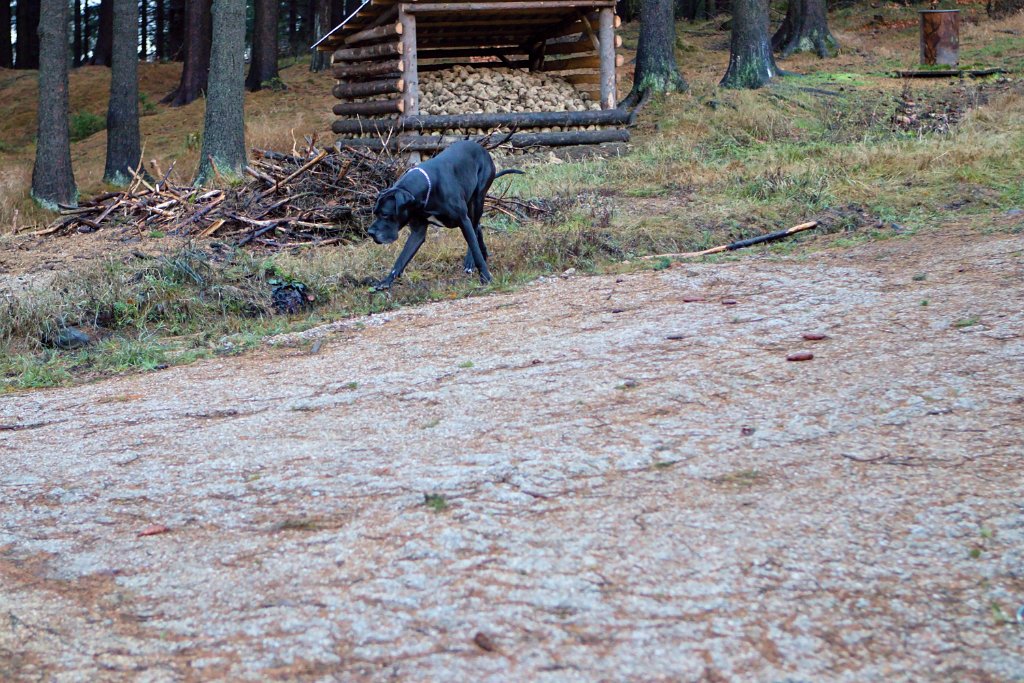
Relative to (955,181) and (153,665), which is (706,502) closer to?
(153,665)

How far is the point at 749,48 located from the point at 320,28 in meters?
16.8

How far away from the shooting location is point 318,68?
99.0ft

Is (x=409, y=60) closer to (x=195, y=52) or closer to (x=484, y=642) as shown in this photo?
(x=195, y=52)

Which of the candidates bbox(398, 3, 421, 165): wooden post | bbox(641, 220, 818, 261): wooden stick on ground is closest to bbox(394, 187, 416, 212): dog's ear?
bbox(641, 220, 818, 261): wooden stick on ground

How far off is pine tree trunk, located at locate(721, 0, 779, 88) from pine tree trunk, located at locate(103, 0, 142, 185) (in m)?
10.4

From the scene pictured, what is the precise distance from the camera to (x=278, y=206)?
1102 cm

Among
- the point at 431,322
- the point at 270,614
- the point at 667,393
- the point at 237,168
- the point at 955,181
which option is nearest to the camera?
the point at 270,614

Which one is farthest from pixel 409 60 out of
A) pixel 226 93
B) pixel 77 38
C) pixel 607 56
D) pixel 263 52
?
pixel 77 38

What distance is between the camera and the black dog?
788 cm

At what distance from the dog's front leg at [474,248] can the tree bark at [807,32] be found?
1736cm

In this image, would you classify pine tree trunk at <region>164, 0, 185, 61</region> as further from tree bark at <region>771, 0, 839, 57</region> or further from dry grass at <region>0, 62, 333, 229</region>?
tree bark at <region>771, 0, 839, 57</region>

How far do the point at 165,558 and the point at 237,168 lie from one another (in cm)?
1307

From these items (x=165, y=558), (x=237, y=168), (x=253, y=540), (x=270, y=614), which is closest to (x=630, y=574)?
(x=270, y=614)

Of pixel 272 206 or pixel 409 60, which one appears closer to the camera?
pixel 272 206
